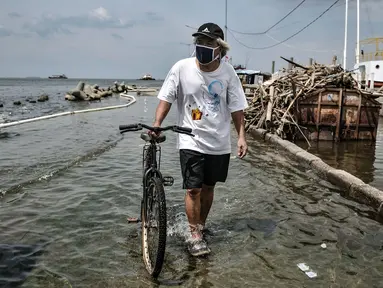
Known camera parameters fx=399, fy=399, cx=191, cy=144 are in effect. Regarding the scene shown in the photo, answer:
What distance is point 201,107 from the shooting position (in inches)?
170

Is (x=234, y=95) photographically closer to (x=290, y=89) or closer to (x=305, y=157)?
(x=305, y=157)

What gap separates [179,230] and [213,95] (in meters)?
1.86

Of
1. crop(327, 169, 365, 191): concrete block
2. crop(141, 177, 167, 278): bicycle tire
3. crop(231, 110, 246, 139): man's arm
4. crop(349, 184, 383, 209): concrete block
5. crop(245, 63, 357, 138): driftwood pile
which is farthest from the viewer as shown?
crop(245, 63, 357, 138): driftwood pile

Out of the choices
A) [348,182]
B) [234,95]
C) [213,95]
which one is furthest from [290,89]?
[213,95]

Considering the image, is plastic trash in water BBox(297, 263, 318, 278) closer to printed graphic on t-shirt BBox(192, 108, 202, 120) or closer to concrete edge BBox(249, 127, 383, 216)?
printed graphic on t-shirt BBox(192, 108, 202, 120)

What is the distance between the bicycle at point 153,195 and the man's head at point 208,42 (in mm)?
824

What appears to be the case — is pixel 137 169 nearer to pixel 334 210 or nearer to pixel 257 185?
pixel 257 185

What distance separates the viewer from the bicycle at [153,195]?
368 centimetres

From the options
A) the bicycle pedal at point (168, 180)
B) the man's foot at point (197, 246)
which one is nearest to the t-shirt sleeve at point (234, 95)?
the bicycle pedal at point (168, 180)

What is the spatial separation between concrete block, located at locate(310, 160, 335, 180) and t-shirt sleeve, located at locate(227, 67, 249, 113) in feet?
13.3

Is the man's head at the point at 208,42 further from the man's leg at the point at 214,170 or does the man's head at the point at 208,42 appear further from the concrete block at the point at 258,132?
the concrete block at the point at 258,132

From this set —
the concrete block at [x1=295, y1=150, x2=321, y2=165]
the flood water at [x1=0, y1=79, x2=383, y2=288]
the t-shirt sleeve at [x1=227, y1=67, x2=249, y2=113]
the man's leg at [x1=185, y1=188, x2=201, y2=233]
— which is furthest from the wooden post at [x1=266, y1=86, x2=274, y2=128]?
the man's leg at [x1=185, y1=188, x2=201, y2=233]

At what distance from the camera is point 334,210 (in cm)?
597

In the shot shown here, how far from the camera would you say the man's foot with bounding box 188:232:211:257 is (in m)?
4.30
